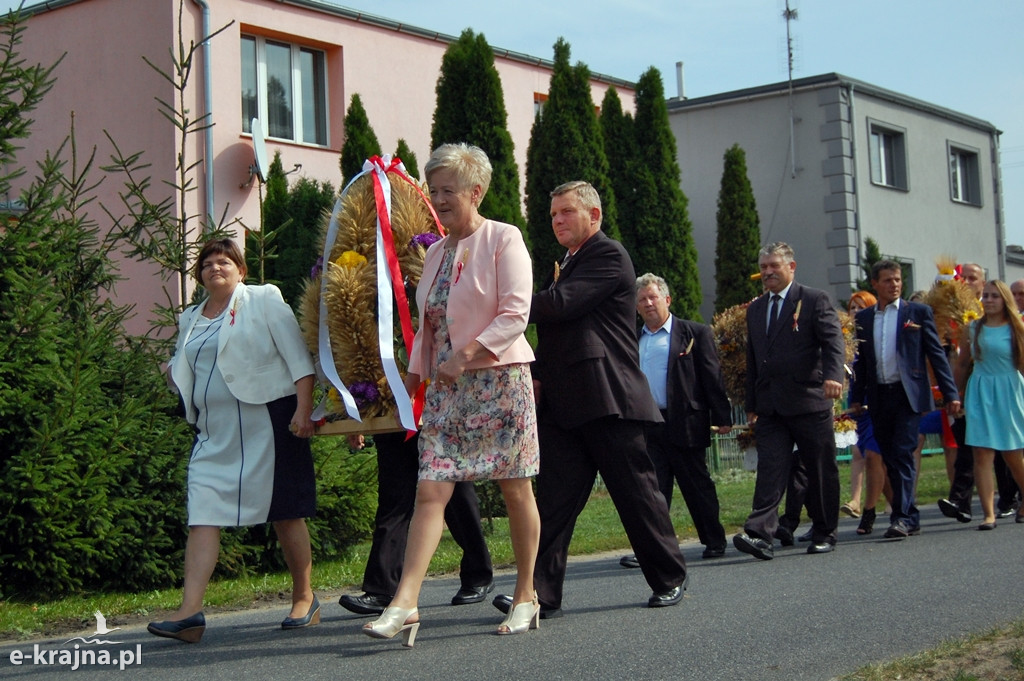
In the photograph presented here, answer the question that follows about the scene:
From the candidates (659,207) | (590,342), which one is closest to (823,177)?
(659,207)

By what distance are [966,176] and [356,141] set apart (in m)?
20.9

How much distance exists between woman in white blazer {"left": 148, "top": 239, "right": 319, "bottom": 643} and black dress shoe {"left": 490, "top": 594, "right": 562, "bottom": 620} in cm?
90

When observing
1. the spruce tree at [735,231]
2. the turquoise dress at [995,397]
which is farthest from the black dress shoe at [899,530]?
the spruce tree at [735,231]

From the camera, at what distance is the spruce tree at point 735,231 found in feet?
83.4

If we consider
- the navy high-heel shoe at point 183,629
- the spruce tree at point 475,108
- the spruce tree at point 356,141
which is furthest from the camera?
the spruce tree at point 475,108

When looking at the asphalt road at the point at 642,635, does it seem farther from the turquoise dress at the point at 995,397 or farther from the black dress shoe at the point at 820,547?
the turquoise dress at the point at 995,397

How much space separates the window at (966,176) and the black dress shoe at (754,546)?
25.4 m

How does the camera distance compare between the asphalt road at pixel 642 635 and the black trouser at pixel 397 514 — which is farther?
the black trouser at pixel 397 514

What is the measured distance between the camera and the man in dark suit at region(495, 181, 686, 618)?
575cm

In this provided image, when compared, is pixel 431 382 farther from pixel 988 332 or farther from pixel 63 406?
pixel 988 332

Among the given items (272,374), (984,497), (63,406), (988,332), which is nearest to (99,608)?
(63,406)

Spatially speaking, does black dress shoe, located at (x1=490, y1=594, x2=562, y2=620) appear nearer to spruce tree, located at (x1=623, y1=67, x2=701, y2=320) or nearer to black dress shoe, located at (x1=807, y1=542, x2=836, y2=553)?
black dress shoe, located at (x1=807, y1=542, x2=836, y2=553)

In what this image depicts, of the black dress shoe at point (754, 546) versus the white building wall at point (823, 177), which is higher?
the white building wall at point (823, 177)

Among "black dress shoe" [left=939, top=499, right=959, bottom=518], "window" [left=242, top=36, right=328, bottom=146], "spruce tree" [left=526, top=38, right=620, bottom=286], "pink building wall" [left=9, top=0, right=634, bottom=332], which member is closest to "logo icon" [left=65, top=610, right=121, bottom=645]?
"black dress shoe" [left=939, top=499, right=959, bottom=518]
